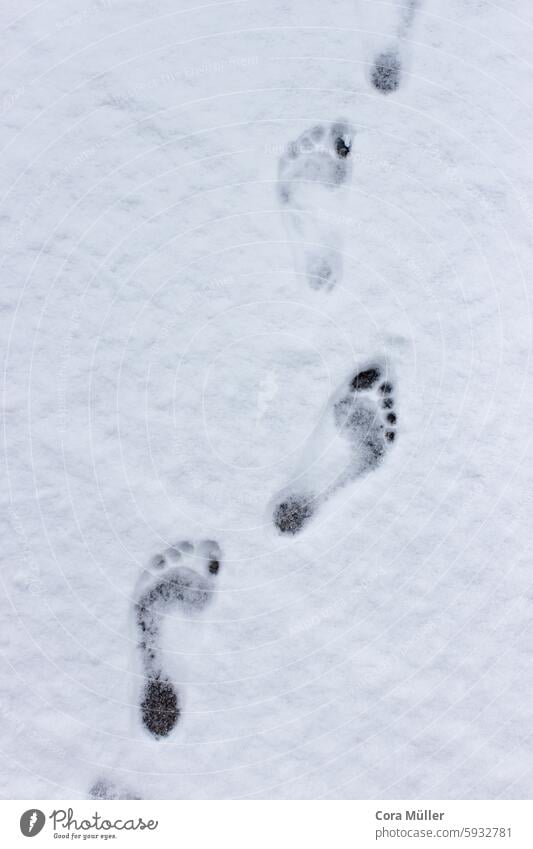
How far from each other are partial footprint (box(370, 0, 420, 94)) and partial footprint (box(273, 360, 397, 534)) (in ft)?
6.19

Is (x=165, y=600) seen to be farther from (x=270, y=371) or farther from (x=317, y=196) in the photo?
(x=317, y=196)

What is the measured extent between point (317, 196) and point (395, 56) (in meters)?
1.11

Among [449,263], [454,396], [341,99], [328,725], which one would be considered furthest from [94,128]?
[328,725]

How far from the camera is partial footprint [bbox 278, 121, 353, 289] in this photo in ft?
15.6

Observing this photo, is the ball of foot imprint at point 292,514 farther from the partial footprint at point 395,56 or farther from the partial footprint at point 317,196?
the partial footprint at point 395,56

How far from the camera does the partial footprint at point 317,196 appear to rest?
4758mm

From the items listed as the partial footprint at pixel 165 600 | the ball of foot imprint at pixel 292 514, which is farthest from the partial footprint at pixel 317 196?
the partial footprint at pixel 165 600

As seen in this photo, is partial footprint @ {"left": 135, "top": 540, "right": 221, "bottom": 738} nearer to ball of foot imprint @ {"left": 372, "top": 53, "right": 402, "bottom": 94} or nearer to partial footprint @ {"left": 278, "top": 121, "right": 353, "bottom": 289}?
partial footprint @ {"left": 278, "top": 121, "right": 353, "bottom": 289}

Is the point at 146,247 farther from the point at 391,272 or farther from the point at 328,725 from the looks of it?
the point at 328,725

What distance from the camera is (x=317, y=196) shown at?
476 cm

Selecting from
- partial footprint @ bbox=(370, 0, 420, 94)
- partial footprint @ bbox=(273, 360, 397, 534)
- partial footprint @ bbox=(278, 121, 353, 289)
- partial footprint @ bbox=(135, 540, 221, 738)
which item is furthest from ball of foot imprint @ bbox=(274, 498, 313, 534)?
partial footprint @ bbox=(370, 0, 420, 94)

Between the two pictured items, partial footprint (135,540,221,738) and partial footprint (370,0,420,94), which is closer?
partial footprint (135,540,221,738)
